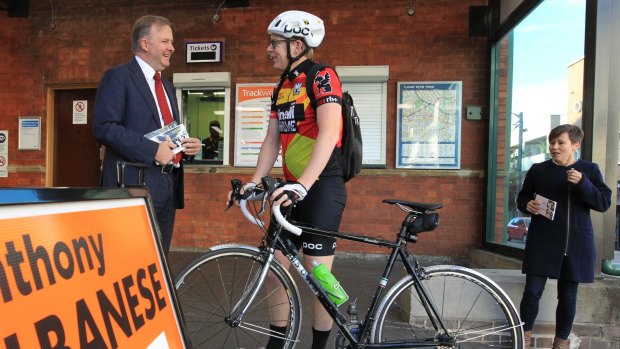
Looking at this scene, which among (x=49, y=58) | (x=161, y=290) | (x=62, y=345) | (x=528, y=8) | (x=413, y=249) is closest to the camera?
(x=62, y=345)

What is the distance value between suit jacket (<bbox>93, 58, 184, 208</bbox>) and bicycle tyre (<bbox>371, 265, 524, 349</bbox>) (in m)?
1.37

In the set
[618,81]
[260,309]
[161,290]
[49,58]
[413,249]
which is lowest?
[413,249]

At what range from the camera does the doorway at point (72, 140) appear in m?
6.57

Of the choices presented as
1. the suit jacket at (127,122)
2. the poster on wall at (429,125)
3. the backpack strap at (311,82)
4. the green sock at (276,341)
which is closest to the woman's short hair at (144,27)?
the suit jacket at (127,122)

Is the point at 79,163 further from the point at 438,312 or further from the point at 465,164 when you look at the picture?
the point at 438,312

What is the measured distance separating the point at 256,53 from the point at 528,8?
3.38 metres

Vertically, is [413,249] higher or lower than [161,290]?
lower

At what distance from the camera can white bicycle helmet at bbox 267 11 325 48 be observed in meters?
2.19

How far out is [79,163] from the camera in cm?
660

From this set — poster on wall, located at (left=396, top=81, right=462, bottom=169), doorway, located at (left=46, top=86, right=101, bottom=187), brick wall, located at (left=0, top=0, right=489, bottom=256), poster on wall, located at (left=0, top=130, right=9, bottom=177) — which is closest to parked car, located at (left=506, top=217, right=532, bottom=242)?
brick wall, located at (left=0, top=0, right=489, bottom=256)

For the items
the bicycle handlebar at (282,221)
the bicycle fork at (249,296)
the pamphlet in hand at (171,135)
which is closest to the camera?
the bicycle handlebar at (282,221)

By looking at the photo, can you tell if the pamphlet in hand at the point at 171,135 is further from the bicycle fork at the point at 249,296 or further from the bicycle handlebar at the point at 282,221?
the bicycle fork at the point at 249,296

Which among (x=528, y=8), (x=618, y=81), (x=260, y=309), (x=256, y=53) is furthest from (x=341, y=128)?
(x=256, y=53)

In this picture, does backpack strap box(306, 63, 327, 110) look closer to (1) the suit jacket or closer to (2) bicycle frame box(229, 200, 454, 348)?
(2) bicycle frame box(229, 200, 454, 348)
